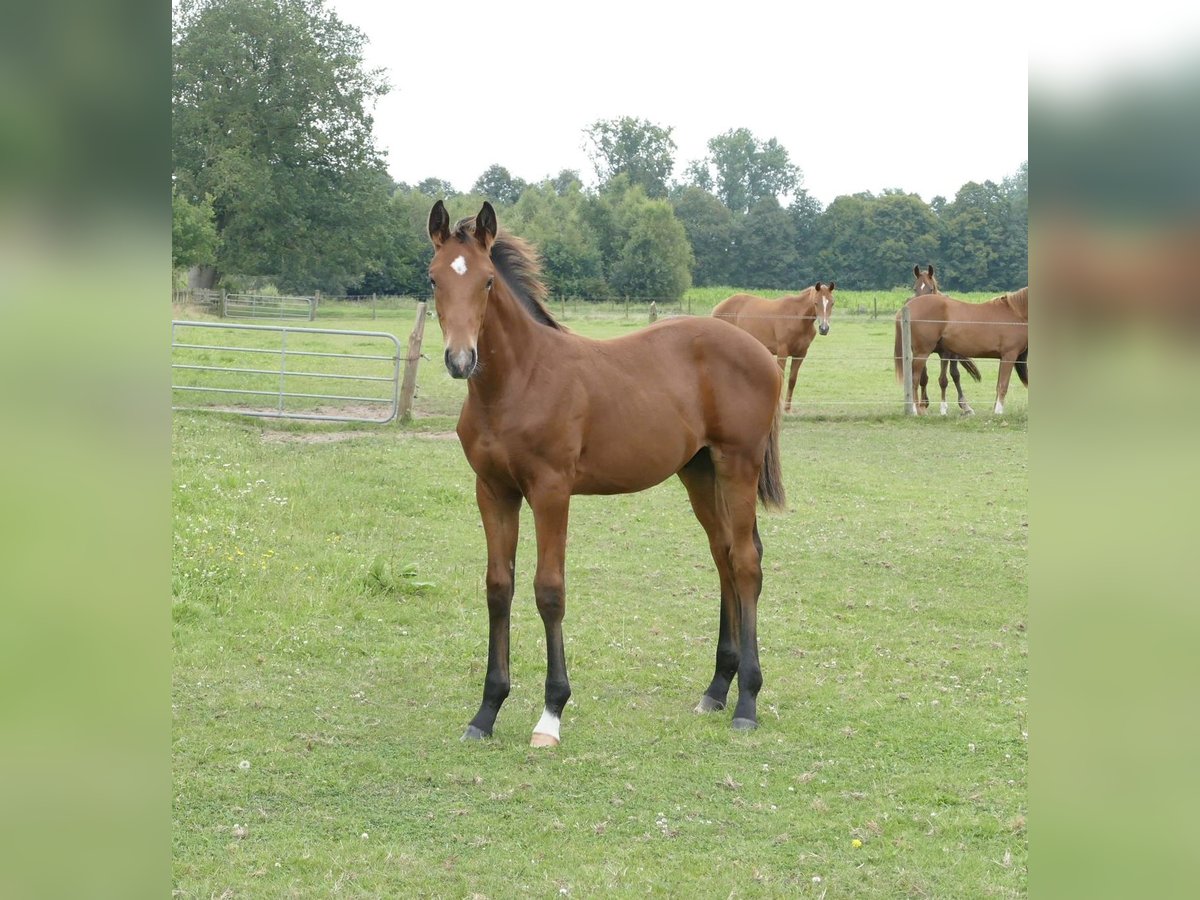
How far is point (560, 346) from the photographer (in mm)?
4957

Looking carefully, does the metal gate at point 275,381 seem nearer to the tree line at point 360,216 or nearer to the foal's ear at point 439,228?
the foal's ear at point 439,228

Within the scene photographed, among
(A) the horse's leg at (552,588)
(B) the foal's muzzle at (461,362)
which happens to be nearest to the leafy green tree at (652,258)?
(A) the horse's leg at (552,588)

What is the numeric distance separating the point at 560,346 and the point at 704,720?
1.95 meters

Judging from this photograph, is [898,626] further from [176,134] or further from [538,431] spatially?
[176,134]

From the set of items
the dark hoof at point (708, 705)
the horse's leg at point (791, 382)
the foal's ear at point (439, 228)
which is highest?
the foal's ear at point (439, 228)

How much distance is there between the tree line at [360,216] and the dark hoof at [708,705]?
87.3ft

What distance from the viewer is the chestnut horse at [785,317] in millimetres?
16594

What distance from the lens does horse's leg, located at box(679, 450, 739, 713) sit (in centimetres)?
515

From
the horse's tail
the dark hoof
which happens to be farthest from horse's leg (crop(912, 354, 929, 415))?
the dark hoof

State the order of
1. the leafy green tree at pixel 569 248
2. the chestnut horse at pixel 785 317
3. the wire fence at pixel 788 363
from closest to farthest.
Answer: the wire fence at pixel 788 363
the chestnut horse at pixel 785 317
the leafy green tree at pixel 569 248

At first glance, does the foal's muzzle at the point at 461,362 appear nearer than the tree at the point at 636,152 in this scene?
Yes
